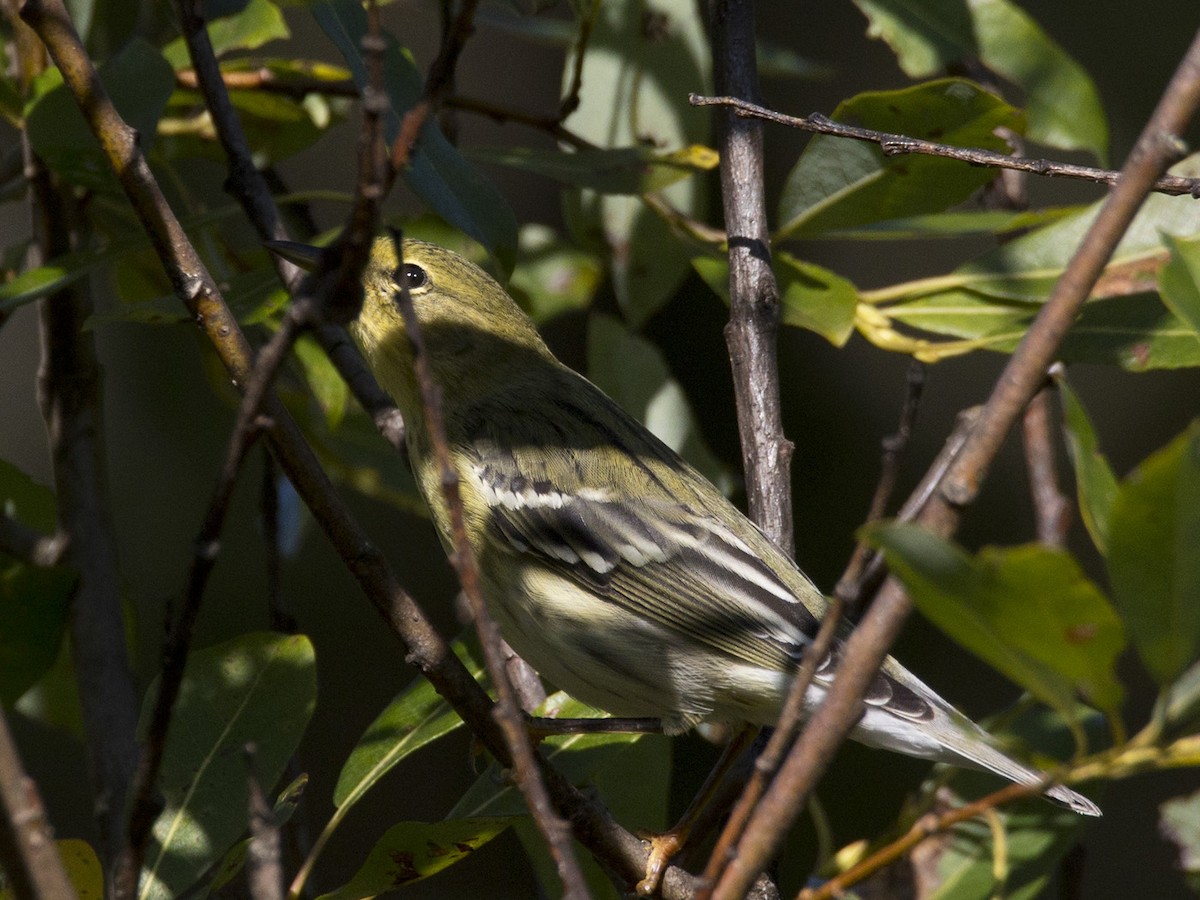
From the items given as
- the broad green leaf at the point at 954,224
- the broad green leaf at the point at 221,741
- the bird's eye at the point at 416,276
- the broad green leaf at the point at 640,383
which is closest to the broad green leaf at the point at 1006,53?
the broad green leaf at the point at 954,224

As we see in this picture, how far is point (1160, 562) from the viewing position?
111 centimetres

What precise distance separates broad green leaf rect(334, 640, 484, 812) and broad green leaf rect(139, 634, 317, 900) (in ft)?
0.51

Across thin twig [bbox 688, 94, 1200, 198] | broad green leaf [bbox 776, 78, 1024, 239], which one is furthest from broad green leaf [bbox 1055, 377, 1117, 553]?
broad green leaf [bbox 776, 78, 1024, 239]

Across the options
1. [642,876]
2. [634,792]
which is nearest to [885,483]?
[642,876]

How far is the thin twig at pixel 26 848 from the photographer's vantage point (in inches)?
42.2

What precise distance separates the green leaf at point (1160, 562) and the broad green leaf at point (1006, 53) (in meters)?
1.79

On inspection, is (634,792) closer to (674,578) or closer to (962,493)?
(674,578)

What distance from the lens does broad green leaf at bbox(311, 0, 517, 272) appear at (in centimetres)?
222

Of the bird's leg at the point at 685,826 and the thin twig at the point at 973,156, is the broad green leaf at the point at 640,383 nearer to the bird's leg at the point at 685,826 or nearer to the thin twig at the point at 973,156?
the bird's leg at the point at 685,826

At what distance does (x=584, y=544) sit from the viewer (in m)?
2.47

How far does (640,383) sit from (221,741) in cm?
132

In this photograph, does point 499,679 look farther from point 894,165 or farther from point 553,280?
point 553,280

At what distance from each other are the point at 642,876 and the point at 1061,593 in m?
1.03

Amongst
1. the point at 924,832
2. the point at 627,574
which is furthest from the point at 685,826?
the point at 924,832
